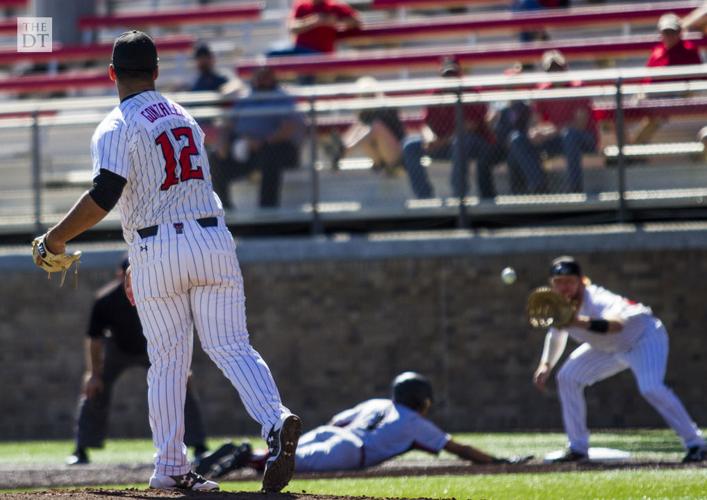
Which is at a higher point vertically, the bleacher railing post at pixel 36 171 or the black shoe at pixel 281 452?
the bleacher railing post at pixel 36 171

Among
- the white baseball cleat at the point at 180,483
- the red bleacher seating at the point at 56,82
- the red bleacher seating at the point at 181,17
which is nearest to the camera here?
the white baseball cleat at the point at 180,483

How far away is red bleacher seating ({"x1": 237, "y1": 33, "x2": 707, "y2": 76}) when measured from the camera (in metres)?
15.3

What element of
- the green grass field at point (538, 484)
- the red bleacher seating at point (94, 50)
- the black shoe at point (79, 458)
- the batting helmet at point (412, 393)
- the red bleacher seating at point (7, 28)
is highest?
the red bleacher seating at point (7, 28)

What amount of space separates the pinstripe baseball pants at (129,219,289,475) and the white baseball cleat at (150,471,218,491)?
3 cm

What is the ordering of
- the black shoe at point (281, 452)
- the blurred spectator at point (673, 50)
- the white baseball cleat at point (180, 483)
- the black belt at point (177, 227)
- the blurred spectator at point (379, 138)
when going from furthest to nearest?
the blurred spectator at point (673, 50), the blurred spectator at point (379, 138), the white baseball cleat at point (180, 483), the black belt at point (177, 227), the black shoe at point (281, 452)

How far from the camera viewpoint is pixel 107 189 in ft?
20.9

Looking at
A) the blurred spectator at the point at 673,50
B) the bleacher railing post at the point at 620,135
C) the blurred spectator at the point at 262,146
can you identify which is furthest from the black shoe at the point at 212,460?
the blurred spectator at the point at 673,50

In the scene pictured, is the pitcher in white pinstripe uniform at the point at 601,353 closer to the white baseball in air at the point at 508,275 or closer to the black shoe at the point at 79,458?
the white baseball in air at the point at 508,275

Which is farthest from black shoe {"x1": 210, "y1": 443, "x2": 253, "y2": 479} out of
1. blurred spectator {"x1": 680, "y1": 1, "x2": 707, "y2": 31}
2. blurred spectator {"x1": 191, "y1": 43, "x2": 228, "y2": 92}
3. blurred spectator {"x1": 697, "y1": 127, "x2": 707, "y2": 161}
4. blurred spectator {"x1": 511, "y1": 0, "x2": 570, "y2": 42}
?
blurred spectator {"x1": 511, "y1": 0, "x2": 570, "y2": 42}

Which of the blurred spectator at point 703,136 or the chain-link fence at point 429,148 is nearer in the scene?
the blurred spectator at point 703,136

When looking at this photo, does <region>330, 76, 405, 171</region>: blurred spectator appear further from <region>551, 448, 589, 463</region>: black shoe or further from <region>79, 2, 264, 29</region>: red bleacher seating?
<region>79, 2, 264, 29</region>: red bleacher seating

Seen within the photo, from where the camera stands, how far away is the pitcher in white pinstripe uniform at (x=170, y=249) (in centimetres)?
641

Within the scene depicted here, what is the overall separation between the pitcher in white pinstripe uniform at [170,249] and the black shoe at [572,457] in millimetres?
3964

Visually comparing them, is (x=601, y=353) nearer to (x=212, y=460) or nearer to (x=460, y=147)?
(x=212, y=460)
